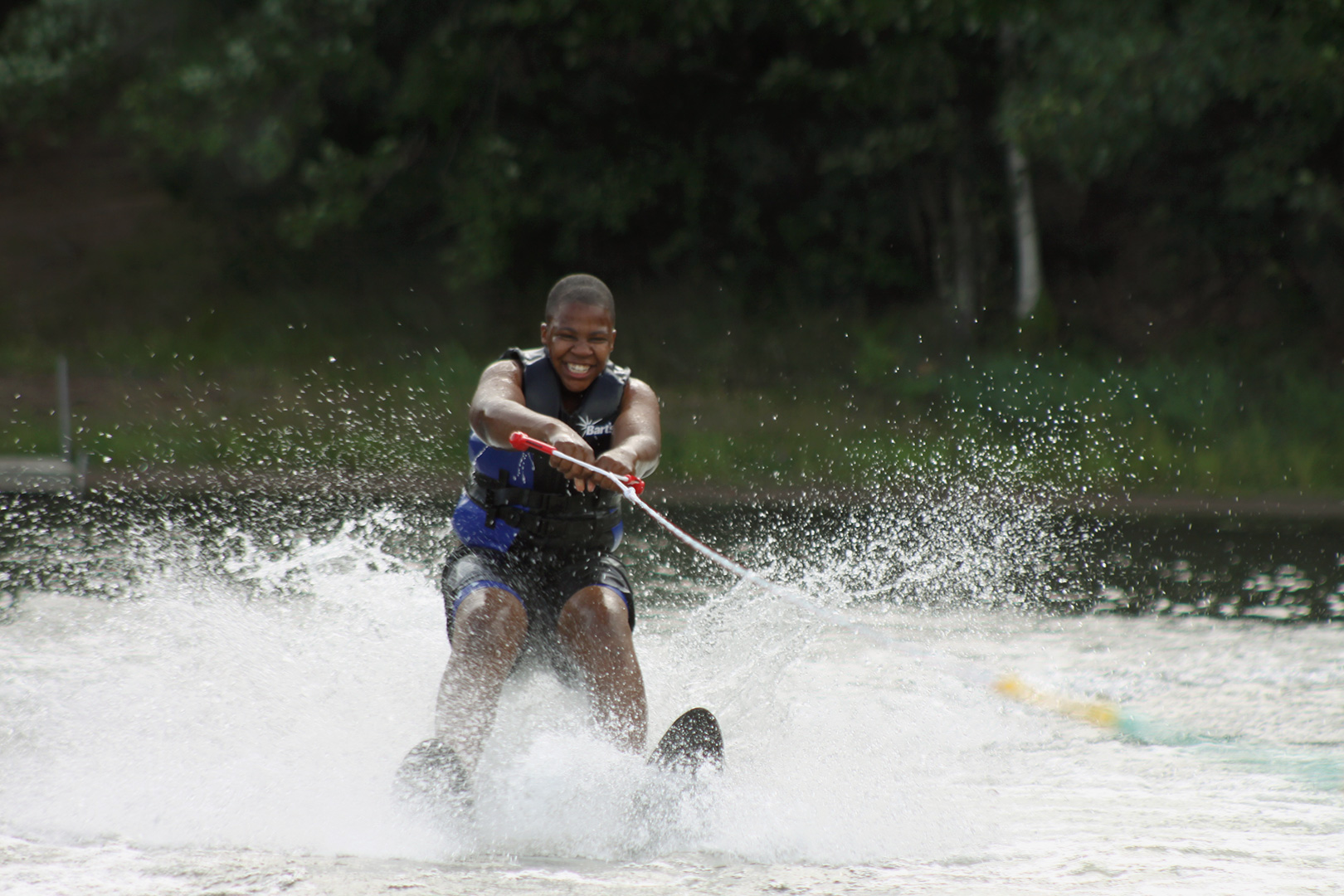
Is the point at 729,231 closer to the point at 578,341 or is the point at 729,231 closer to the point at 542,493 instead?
the point at 578,341

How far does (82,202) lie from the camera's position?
59.6ft

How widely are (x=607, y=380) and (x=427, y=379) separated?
9042 millimetres

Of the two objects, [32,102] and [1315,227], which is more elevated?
[32,102]

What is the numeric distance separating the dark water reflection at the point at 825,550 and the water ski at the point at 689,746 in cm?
247

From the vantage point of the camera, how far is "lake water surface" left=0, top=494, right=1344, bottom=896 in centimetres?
328

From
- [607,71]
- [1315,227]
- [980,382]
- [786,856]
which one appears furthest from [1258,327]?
[786,856]

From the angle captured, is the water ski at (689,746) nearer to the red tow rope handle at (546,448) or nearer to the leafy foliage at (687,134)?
Result: the red tow rope handle at (546,448)

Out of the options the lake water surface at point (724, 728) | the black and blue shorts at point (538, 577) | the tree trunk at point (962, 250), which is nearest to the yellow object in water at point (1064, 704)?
the lake water surface at point (724, 728)

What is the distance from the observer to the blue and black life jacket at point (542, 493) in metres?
3.86

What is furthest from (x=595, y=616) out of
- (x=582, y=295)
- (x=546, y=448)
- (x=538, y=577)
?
(x=582, y=295)

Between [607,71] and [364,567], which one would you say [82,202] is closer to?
[607,71]

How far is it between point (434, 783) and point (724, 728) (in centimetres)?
129

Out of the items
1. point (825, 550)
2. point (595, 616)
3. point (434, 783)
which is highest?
point (825, 550)

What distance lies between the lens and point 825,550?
7.34m
